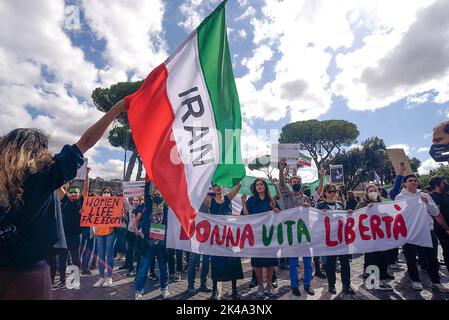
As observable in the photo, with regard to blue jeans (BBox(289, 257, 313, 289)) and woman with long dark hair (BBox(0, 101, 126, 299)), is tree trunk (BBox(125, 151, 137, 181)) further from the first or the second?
woman with long dark hair (BBox(0, 101, 126, 299))

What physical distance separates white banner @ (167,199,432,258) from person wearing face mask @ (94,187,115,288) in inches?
80.4

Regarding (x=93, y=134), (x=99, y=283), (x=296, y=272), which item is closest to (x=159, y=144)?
(x=93, y=134)

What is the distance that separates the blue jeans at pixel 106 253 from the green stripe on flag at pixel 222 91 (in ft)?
14.2

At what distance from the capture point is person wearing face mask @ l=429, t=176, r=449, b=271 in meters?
5.15

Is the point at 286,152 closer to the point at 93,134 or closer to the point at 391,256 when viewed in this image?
the point at 391,256

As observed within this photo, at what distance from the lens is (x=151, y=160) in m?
2.76

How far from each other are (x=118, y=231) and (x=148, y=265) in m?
2.53

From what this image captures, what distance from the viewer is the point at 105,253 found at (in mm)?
6277

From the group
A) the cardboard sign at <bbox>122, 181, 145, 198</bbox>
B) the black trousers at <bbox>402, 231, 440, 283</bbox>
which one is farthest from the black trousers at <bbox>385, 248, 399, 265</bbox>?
the cardboard sign at <bbox>122, 181, 145, 198</bbox>

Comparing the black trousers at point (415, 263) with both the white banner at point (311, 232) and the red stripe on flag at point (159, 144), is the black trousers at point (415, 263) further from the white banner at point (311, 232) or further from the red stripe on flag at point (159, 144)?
the red stripe on flag at point (159, 144)

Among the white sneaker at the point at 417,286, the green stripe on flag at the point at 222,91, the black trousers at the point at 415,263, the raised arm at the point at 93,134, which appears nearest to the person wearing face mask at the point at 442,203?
the black trousers at the point at 415,263

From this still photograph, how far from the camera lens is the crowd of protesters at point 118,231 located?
1576mm
